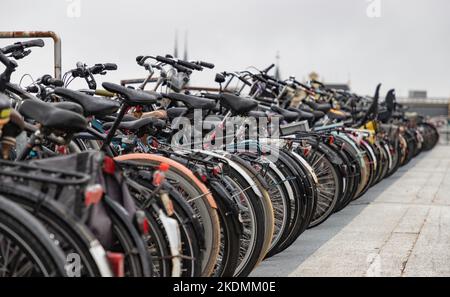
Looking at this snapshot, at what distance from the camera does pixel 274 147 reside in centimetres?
559

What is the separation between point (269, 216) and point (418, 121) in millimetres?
17165

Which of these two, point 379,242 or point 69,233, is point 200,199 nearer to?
point 69,233

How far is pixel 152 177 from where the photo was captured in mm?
3381

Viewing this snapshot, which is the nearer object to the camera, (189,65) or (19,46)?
(19,46)

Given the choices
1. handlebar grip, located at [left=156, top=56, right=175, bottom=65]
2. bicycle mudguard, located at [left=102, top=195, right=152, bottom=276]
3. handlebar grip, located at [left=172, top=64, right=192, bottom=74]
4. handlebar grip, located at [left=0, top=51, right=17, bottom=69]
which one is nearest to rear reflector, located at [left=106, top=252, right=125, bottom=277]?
bicycle mudguard, located at [left=102, top=195, right=152, bottom=276]

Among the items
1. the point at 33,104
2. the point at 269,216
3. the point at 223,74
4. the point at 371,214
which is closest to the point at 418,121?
the point at 371,214

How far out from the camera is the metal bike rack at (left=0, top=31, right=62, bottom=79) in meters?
5.79

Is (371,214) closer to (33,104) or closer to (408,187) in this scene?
(408,187)

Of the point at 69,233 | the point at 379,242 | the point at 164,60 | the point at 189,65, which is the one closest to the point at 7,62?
the point at 69,233

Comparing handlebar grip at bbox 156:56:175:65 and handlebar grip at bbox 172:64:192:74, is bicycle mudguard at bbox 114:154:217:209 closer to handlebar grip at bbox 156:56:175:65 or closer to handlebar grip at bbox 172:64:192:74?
handlebar grip at bbox 156:56:175:65

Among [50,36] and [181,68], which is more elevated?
[50,36]

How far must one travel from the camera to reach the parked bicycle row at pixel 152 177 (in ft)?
8.63

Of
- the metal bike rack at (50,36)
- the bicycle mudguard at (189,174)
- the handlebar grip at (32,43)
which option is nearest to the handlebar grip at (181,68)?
the metal bike rack at (50,36)

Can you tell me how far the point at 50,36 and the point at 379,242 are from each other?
9.08ft
